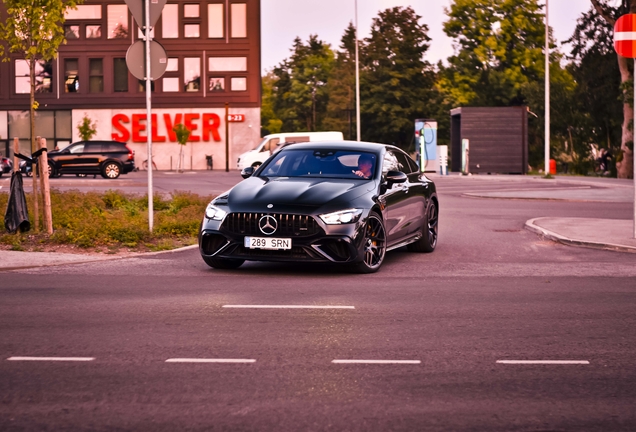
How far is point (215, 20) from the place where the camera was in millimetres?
74250

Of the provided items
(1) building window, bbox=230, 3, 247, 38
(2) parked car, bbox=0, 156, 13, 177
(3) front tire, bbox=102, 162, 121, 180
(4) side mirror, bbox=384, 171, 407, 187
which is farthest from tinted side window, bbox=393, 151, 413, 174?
(1) building window, bbox=230, 3, 247, 38

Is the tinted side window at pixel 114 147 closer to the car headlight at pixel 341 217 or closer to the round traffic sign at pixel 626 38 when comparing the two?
the round traffic sign at pixel 626 38

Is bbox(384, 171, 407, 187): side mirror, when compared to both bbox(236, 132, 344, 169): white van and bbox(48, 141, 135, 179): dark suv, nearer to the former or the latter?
bbox(48, 141, 135, 179): dark suv

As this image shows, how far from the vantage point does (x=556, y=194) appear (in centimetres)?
2955

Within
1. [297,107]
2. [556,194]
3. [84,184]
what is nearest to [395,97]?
[297,107]

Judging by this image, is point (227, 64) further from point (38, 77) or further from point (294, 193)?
point (294, 193)

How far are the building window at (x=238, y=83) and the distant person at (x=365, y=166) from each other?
203ft

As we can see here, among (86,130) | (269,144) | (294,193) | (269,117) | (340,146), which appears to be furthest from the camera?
(269,117)

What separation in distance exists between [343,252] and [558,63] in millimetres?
74536

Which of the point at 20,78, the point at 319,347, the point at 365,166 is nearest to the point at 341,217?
the point at 365,166

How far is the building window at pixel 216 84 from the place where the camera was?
7406 cm

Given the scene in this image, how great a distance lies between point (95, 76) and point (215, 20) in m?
9.25

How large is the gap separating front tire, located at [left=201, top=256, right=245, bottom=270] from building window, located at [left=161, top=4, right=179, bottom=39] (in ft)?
211

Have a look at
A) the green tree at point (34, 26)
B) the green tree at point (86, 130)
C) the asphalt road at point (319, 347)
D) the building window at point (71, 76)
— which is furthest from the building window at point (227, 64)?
the asphalt road at point (319, 347)
